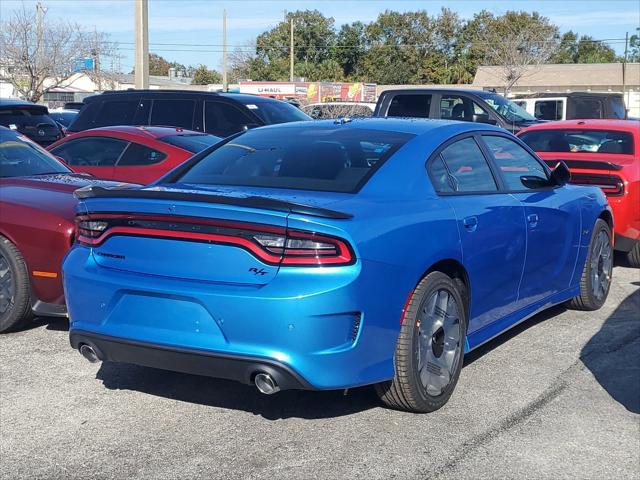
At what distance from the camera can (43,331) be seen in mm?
6348

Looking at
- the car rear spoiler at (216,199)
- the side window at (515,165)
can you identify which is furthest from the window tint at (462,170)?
the car rear spoiler at (216,199)

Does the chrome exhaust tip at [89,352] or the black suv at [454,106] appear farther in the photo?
the black suv at [454,106]

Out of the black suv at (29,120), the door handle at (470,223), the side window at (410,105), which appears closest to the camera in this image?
the door handle at (470,223)

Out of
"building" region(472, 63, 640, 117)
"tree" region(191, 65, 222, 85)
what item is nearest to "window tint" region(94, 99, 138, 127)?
"building" region(472, 63, 640, 117)

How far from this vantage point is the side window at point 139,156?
343 inches

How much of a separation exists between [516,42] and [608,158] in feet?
156

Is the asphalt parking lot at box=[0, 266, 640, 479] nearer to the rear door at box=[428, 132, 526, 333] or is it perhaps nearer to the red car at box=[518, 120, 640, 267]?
the rear door at box=[428, 132, 526, 333]

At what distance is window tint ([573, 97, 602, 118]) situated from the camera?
1998 cm

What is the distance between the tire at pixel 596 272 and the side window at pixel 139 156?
169 inches

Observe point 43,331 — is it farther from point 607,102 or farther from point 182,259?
point 607,102

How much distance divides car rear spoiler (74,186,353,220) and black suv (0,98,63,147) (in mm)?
12592

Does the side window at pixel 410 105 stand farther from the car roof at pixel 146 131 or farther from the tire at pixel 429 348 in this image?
the tire at pixel 429 348

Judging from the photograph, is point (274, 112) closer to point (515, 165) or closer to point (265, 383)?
point (515, 165)

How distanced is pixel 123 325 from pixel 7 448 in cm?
85
